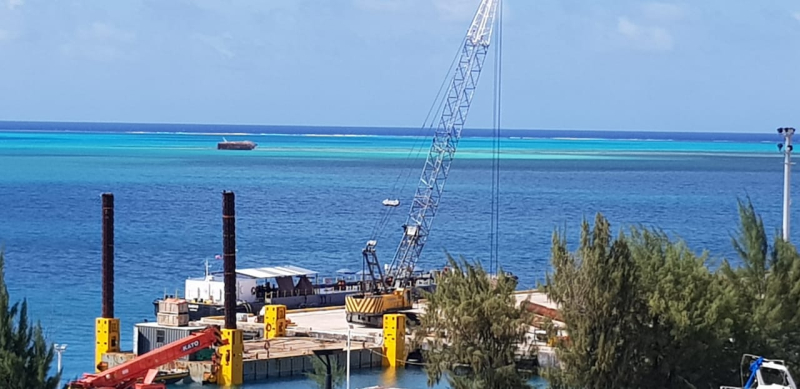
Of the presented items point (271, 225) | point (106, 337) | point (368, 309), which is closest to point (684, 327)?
point (106, 337)

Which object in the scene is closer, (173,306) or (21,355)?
(21,355)

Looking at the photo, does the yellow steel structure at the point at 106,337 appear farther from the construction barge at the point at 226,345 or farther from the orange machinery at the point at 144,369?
the orange machinery at the point at 144,369

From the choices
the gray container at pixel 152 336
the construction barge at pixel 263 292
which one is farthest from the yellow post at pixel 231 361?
the construction barge at pixel 263 292

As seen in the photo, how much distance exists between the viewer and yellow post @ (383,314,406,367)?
57656 mm

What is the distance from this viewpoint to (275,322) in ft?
199

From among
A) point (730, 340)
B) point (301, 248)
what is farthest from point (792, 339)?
point (301, 248)

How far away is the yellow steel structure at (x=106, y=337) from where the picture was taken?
54.7 m

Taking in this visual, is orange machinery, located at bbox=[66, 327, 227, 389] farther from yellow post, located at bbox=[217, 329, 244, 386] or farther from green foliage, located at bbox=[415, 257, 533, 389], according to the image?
green foliage, located at bbox=[415, 257, 533, 389]

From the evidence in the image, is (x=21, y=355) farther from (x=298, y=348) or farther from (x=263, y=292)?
(x=263, y=292)

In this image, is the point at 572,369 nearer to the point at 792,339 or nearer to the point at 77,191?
the point at 792,339

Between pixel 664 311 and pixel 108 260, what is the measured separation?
2656cm

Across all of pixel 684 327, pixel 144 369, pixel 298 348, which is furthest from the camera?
pixel 298 348

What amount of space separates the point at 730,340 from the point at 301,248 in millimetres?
73129

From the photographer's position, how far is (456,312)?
34125 millimetres
